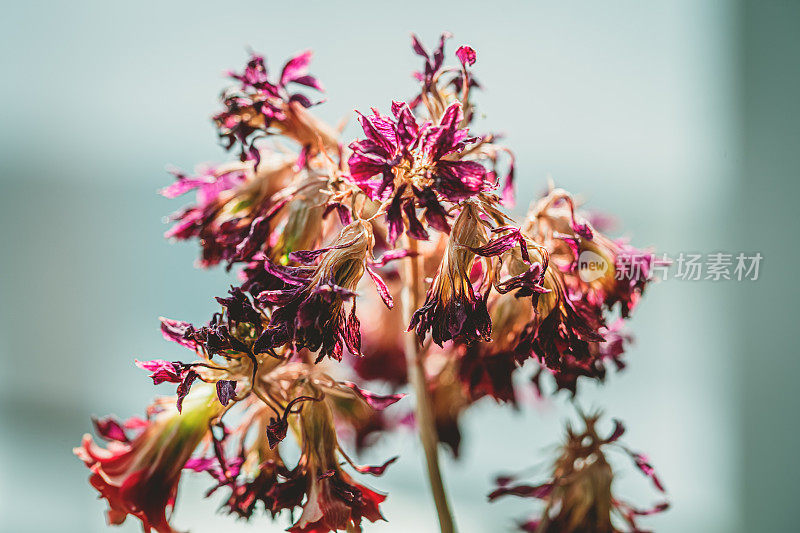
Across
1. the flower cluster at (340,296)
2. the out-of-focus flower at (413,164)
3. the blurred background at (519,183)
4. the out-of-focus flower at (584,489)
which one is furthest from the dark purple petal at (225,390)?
the blurred background at (519,183)

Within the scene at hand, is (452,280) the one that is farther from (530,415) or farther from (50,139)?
(50,139)

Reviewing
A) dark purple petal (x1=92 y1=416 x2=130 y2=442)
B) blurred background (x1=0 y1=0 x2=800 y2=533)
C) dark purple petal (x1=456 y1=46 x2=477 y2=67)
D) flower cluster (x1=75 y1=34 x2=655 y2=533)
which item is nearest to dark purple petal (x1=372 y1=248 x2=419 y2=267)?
flower cluster (x1=75 y1=34 x2=655 y2=533)

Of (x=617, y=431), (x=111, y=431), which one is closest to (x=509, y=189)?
(x=617, y=431)

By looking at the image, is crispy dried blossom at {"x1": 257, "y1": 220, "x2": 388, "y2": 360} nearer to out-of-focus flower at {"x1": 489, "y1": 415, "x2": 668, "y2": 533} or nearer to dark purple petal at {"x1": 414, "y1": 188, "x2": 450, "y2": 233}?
dark purple petal at {"x1": 414, "y1": 188, "x2": 450, "y2": 233}

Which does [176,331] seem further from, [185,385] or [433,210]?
[433,210]

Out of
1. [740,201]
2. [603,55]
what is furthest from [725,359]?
[603,55]

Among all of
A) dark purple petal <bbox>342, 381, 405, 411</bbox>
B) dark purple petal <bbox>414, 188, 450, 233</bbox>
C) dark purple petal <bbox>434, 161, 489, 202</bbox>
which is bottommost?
dark purple petal <bbox>342, 381, 405, 411</bbox>

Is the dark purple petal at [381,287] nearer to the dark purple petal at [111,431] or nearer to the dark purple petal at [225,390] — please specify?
the dark purple petal at [225,390]
